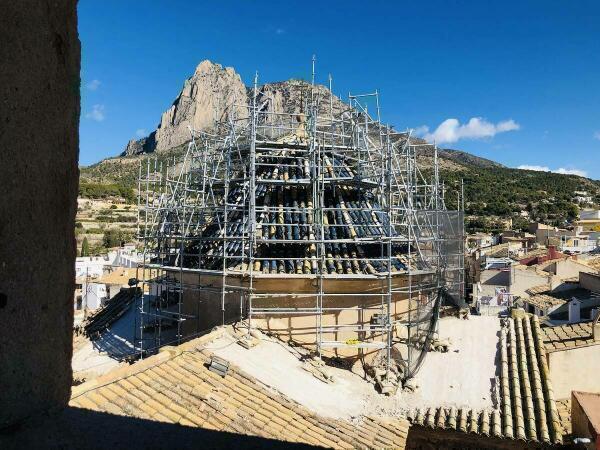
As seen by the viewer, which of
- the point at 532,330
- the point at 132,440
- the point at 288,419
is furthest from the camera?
the point at 532,330

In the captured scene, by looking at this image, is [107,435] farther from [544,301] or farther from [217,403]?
[544,301]

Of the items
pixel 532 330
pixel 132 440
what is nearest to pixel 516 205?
pixel 532 330

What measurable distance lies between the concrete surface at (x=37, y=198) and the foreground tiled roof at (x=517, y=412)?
7728 millimetres

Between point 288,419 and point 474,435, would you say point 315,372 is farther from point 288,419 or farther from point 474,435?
point 474,435

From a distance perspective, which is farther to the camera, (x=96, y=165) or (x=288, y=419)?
(x=96, y=165)

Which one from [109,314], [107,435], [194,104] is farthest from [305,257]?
[194,104]

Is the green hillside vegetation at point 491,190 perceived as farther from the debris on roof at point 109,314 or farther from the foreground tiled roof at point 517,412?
the foreground tiled roof at point 517,412

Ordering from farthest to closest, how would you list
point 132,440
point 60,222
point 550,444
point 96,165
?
point 96,165
point 550,444
point 132,440
point 60,222

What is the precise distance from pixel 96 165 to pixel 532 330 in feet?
264

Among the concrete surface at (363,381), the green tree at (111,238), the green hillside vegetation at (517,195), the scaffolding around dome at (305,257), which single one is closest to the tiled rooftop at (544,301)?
the scaffolding around dome at (305,257)

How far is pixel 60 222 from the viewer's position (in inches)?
73.6

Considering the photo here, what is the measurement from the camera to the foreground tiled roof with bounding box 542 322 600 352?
14.0 m

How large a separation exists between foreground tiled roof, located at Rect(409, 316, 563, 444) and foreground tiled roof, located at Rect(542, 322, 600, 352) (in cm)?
373

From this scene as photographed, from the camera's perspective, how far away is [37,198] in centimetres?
175
